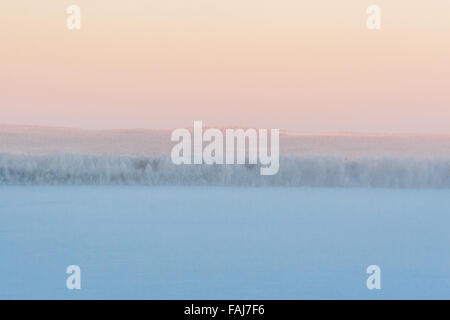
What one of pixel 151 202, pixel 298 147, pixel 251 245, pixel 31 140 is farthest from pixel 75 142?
pixel 251 245

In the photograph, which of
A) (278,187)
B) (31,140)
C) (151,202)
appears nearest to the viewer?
(151,202)

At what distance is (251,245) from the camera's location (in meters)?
3.83

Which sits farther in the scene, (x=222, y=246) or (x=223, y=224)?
(x=223, y=224)

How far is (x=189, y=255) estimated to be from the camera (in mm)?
3590

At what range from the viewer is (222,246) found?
12.3 feet

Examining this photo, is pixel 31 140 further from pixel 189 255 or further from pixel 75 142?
pixel 189 255

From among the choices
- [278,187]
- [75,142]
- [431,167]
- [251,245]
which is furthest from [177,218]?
[75,142]

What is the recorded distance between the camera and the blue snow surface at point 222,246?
3.09m

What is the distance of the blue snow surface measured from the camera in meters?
3.09

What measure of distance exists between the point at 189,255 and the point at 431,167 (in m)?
4.19

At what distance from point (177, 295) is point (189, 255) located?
0.61 meters
